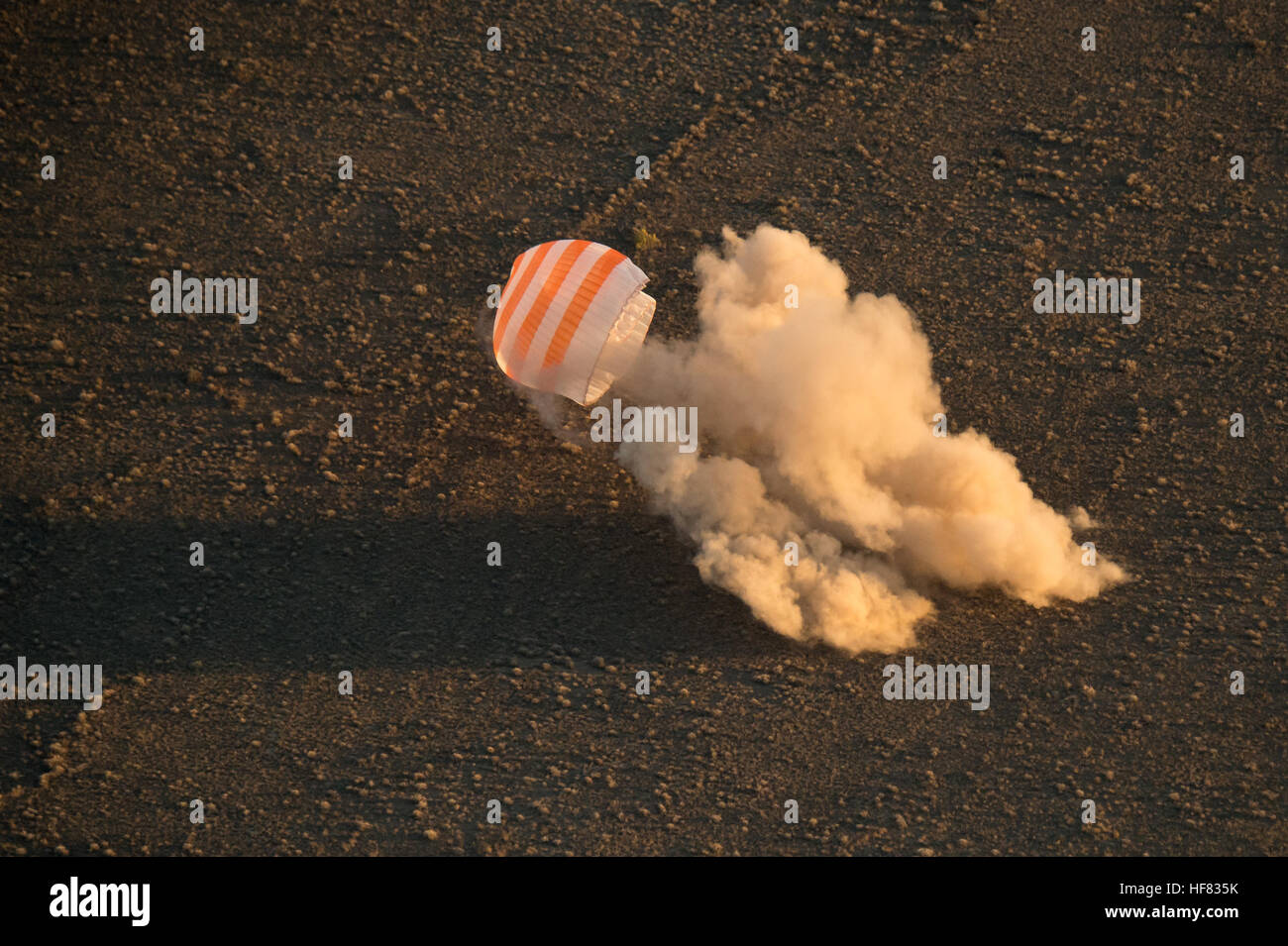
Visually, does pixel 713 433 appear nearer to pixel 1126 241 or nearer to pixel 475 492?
pixel 475 492

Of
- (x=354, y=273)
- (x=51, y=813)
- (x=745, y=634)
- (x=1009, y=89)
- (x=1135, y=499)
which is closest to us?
(x=51, y=813)

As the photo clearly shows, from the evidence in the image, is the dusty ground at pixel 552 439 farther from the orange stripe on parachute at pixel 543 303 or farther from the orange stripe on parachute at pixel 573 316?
the orange stripe on parachute at pixel 573 316

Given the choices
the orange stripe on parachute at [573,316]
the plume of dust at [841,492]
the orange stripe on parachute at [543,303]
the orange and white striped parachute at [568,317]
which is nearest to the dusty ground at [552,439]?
the plume of dust at [841,492]

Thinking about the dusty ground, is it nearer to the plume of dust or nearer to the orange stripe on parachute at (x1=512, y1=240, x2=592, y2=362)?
the plume of dust

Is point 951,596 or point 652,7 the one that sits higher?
point 652,7

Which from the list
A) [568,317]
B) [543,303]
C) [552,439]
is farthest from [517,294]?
[552,439]

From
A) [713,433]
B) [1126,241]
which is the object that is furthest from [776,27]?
[713,433]

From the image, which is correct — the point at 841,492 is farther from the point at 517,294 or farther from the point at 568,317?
the point at 517,294
